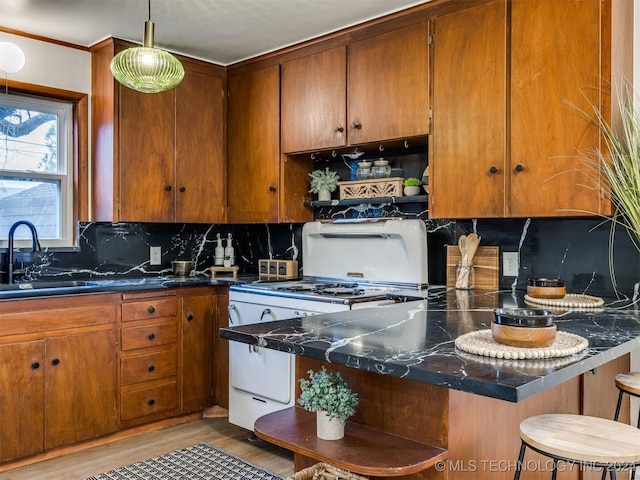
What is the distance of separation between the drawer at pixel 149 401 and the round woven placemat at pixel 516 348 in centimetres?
235

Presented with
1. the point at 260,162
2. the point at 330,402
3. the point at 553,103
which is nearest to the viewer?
the point at 330,402

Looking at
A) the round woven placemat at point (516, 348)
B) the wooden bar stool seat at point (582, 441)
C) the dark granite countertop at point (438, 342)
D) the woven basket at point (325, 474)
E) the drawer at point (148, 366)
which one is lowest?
the drawer at point (148, 366)

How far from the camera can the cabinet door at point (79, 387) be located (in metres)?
2.97

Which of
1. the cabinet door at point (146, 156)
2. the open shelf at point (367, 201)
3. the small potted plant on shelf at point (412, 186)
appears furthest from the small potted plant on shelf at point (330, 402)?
the cabinet door at point (146, 156)

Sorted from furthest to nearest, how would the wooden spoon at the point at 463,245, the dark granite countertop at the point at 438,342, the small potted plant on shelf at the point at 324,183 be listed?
the small potted plant on shelf at the point at 324,183
the wooden spoon at the point at 463,245
the dark granite countertop at the point at 438,342

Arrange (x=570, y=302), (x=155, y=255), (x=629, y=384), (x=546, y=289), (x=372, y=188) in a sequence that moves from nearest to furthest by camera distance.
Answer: (x=629, y=384)
(x=570, y=302)
(x=546, y=289)
(x=372, y=188)
(x=155, y=255)

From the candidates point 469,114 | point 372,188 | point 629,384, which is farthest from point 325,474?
point 372,188

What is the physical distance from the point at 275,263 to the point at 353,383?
2272 millimetres

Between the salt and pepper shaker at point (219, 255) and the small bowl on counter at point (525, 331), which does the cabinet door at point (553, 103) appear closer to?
the small bowl on counter at point (525, 331)

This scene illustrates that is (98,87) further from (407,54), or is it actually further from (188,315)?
(407,54)

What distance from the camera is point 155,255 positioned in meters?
4.04

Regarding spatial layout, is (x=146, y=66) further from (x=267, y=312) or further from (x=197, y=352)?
(x=197, y=352)

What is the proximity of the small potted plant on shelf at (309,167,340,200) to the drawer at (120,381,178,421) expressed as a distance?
4.98ft

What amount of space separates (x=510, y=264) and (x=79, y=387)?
240 cm
